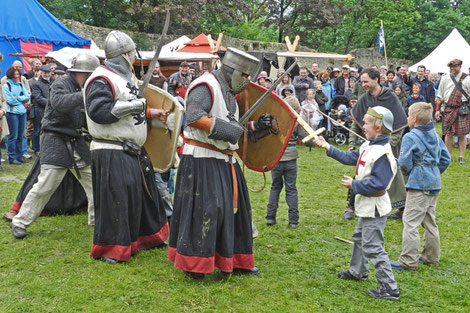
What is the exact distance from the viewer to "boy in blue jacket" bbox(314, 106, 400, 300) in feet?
12.8

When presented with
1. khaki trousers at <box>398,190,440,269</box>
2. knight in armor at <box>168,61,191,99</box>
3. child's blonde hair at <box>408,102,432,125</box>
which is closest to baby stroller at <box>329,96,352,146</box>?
knight in armor at <box>168,61,191,99</box>

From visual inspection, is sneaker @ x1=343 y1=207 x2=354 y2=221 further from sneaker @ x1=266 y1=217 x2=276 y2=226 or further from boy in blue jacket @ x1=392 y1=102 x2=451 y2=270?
boy in blue jacket @ x1=392 y1=102 x2=451 y2=270

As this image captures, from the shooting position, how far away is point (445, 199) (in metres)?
7.46

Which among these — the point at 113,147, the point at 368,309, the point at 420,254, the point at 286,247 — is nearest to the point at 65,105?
the point at 113,147

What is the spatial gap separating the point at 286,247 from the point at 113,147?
2.07 meters

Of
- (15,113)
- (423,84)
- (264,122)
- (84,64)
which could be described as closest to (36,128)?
(15,113)

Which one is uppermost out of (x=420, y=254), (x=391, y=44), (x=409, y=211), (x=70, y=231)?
(x=391, y=44)

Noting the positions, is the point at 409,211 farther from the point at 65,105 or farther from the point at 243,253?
the point at 65,105

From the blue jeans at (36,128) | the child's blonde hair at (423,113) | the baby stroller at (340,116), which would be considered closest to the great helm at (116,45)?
the child's blonde hair at (423,113)

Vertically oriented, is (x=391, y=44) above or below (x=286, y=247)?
above

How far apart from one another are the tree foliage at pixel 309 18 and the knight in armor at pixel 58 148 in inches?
646

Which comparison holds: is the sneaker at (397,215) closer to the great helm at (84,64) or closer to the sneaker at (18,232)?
the great helm at (84,64)

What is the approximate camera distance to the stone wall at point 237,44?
58.3 feet

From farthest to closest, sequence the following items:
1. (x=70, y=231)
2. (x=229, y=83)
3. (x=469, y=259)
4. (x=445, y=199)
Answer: (x=445, y=199), (x=70, y=231), (x=469, y=259), (x=229, y=83)
